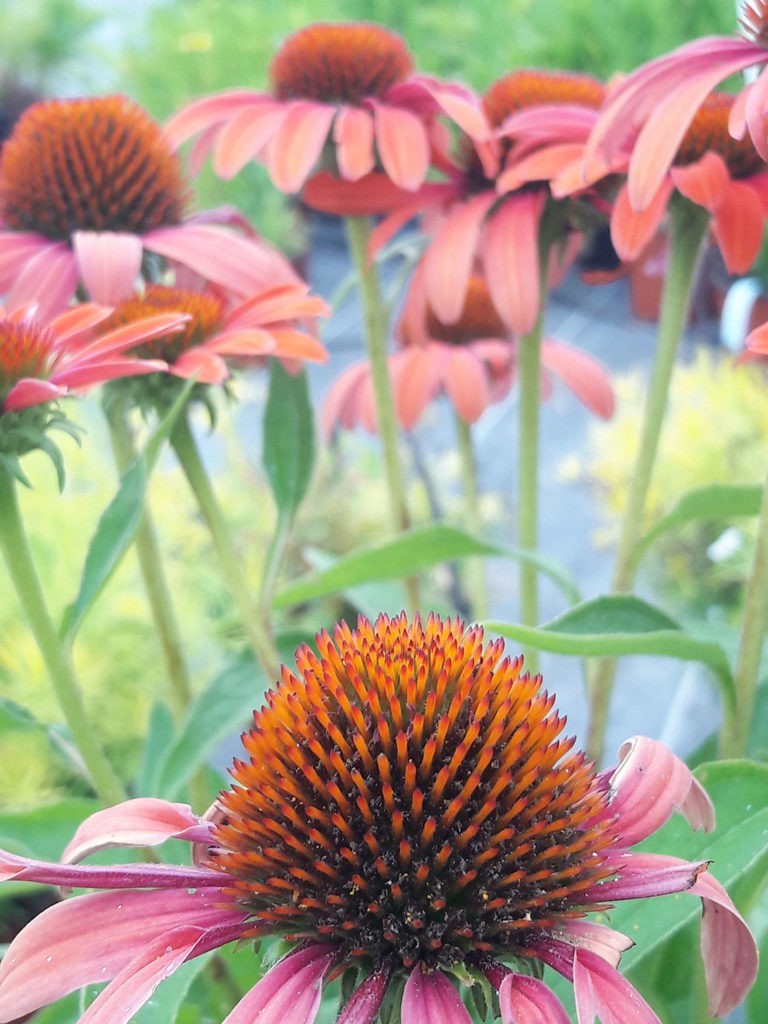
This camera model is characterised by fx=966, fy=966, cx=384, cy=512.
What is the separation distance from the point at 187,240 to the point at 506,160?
0.16 metres

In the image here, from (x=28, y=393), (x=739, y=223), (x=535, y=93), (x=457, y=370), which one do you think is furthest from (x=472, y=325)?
Answer: (x=28, y=393)

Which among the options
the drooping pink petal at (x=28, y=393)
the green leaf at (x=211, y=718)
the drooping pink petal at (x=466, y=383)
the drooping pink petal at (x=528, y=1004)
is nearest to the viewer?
the drooping pink petal at (x=528, y=1004)

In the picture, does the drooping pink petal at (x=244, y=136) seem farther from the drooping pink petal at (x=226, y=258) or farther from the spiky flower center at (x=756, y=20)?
the spiky flower center at (x=756, y=20)

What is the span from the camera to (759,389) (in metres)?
1.12

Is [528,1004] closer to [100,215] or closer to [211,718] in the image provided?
[211,718]

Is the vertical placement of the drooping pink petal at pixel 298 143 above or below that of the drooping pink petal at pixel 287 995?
above

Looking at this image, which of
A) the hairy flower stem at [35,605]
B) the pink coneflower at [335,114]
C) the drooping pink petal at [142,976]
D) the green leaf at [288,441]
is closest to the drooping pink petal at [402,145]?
the pink coneflower at [335,114]

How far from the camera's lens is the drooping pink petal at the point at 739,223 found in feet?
1.26

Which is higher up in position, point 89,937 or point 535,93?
point 535,93

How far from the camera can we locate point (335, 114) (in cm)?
48

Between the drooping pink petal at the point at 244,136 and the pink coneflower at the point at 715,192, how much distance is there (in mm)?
178

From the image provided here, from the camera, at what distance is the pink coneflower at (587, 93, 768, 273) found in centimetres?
37

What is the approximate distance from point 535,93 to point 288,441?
22cm

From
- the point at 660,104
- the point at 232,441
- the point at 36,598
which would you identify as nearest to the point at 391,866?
the point at 36,598
